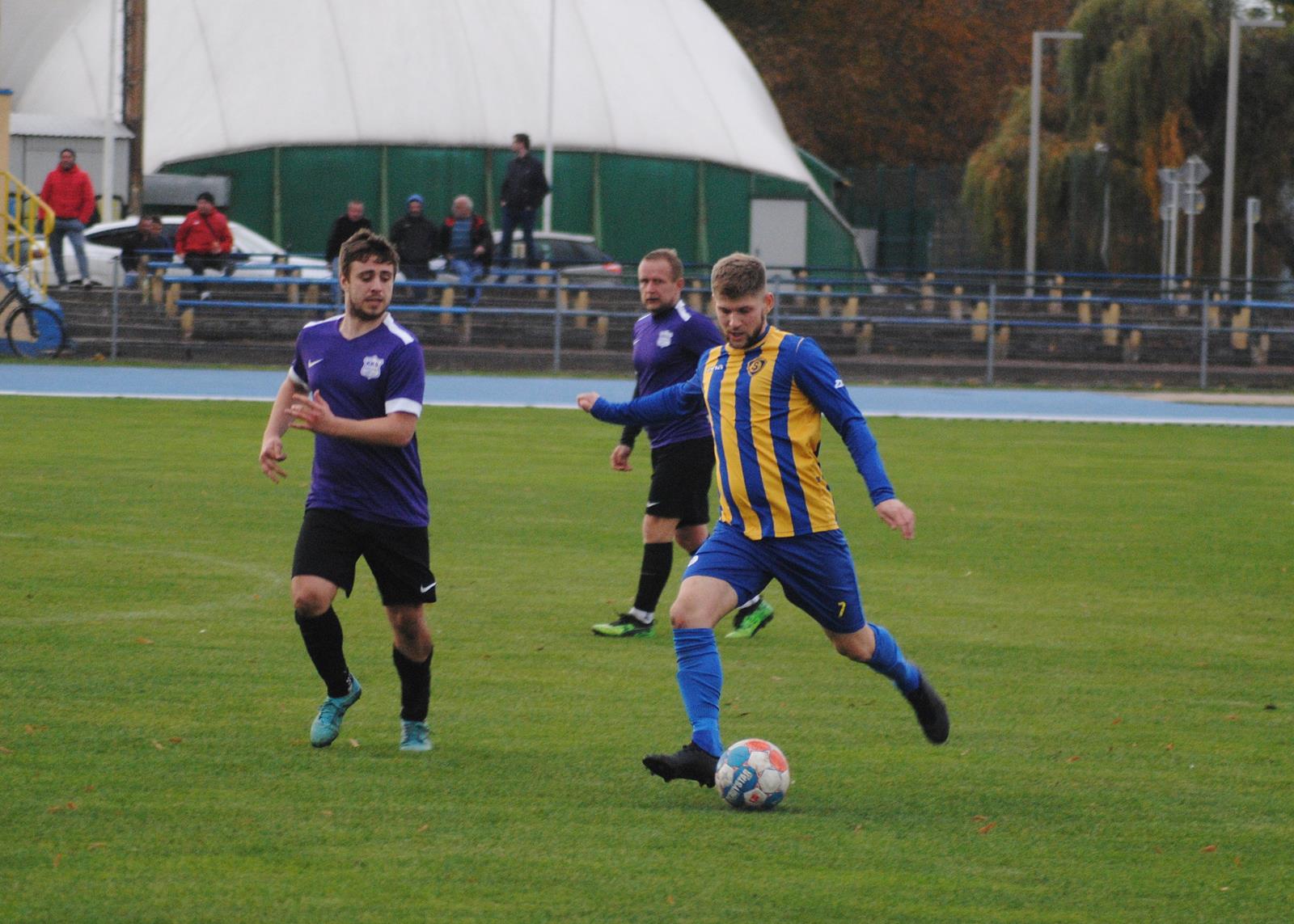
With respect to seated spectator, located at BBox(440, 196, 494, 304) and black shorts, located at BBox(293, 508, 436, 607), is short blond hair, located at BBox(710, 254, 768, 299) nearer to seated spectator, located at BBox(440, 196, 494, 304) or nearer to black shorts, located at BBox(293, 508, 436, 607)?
black shorts, located at BBox(293, 508, 436, 607)

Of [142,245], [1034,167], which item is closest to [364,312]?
[142,245]

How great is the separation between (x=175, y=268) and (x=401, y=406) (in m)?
24.7

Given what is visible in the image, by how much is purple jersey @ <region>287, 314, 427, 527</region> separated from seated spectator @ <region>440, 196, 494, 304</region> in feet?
74.4

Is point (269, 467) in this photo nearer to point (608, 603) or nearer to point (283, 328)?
point (608, 603)

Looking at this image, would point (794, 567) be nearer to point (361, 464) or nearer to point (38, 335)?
point (361, 464)

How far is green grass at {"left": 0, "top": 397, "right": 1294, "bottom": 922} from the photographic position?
5242 mm

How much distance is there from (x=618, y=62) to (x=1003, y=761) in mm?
42256

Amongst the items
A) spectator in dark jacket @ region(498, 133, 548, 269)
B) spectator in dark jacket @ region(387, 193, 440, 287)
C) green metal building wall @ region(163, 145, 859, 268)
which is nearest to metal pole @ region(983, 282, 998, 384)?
spectator in dark jacket @ region(498, 133, 548, 269)

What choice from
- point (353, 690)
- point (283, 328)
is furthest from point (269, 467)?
point (283, 328)

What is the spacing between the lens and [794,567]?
657cm

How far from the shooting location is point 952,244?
55094 mm

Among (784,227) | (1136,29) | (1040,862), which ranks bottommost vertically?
(1040,862)

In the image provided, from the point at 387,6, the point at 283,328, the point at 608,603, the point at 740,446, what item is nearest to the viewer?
the point at 740,446

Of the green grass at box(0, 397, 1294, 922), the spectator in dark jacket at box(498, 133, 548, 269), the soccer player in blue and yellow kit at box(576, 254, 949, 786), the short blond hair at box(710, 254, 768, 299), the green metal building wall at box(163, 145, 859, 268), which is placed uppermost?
the green metal building wall at box(163, 145, 859, 268)
